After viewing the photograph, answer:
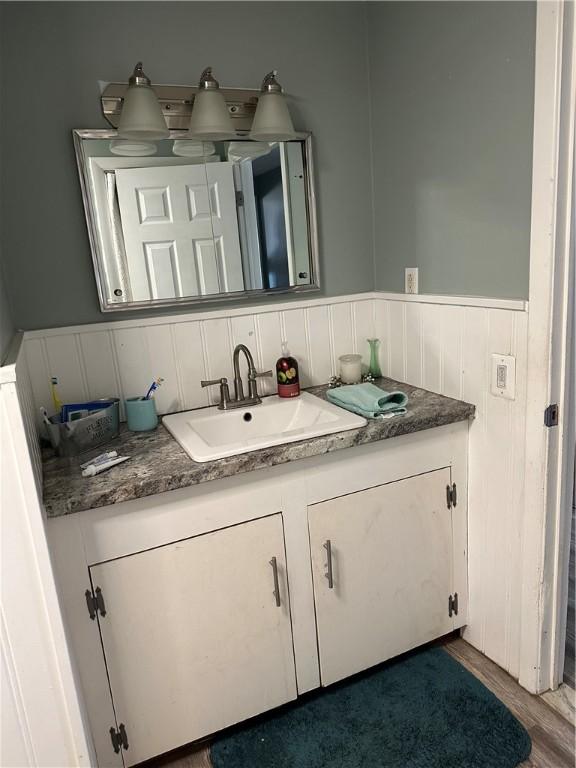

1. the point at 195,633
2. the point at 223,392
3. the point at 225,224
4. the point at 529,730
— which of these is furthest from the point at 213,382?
the point at 529,730

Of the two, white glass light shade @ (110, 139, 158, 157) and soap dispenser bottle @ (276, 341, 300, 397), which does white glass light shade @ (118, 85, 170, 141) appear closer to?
white glass light shade @ (110, 139, 158, 157)

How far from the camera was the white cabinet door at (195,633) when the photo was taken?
131 centimetres

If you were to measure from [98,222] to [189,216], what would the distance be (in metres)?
0.28

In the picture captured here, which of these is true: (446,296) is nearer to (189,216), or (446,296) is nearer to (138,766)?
(189,216)

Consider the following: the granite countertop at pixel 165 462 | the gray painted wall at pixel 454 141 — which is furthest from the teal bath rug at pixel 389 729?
the gray painted wall at pixel 454 141

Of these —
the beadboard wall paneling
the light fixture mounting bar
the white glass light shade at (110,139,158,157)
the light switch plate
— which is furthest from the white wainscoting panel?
the white glass light shade at (110,139,158,157)

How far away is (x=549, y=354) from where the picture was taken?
1.37 meters

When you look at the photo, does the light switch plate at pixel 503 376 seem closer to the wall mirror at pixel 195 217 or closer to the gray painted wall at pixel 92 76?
the wall mirror at pixel 195 217

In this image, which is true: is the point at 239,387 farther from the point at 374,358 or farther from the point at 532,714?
the point at 532,714

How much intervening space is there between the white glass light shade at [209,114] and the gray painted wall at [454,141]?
60 centimetres

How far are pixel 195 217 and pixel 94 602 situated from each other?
1.17m

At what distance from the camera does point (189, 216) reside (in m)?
1.71

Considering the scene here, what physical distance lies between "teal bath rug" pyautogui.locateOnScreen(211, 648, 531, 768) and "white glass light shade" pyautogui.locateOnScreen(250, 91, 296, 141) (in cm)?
176

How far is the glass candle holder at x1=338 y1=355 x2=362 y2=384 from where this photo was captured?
1968mm
